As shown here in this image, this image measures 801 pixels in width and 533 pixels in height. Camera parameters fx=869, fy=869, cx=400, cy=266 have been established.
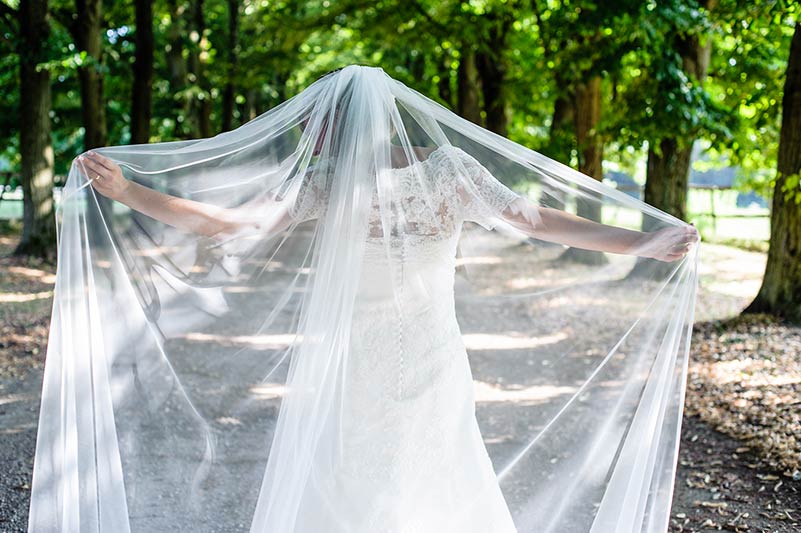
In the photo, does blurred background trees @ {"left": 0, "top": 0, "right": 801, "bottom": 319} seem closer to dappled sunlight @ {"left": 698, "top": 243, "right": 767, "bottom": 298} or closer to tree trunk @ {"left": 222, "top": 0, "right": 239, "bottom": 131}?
tree trunk @ {"left": 222, "top": 0, "right": 239, "bottom": 131}

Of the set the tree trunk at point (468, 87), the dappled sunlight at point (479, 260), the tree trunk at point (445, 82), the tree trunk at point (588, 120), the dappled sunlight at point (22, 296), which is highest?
the tree trunk at point (445, 82)

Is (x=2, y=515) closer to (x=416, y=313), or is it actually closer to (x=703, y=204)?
(x=416, y=313)

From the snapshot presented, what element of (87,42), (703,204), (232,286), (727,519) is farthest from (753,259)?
(232,286)

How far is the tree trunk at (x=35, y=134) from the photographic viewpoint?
1357cm

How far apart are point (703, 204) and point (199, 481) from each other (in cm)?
2695

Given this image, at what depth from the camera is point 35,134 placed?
14.3 m

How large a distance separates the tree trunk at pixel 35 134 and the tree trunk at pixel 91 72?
115 cm

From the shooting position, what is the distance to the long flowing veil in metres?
3.32

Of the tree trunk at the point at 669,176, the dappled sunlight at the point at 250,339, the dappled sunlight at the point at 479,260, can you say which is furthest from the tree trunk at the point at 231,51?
the dappled sunlight at the point at 250,339

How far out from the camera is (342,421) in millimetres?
3416

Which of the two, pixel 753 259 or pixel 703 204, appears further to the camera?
pixel 703 204

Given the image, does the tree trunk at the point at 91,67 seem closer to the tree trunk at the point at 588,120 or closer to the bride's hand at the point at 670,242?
the tree trunk at the point at 588,120

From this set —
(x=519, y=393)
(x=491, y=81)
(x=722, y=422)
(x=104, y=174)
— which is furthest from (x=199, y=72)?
(x=104, y=174)

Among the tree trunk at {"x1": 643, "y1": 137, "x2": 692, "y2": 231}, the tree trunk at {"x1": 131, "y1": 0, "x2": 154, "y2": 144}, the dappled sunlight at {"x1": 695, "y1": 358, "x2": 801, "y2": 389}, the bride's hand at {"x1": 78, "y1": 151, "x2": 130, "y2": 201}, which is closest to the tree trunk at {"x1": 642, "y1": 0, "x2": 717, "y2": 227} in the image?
the tree trunk at {"x1": 643, "y1": 137, "x2": 692, "y2": 231}
